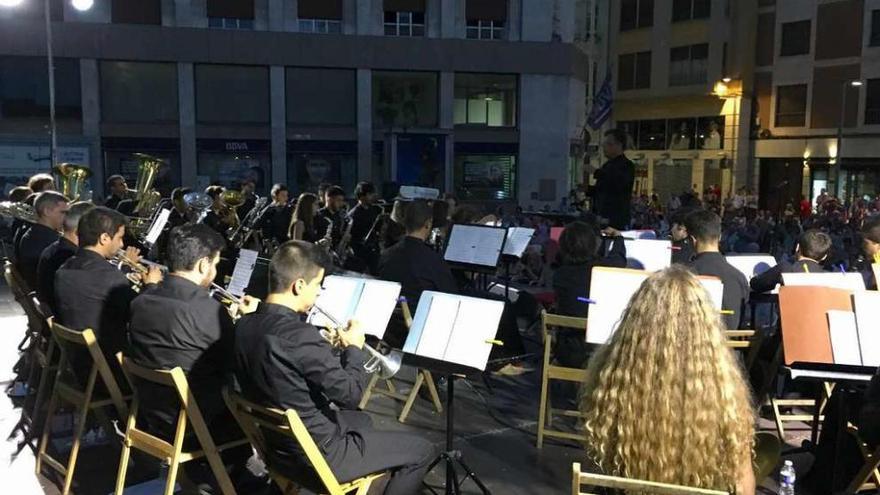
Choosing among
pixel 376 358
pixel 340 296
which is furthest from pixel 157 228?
pixel 376 358

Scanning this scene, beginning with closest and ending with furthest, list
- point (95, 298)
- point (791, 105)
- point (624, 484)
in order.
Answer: point (624, 484)
point (95, 298)
point (791, 105)

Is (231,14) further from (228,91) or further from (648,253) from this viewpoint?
(648,253)

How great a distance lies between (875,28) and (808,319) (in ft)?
100

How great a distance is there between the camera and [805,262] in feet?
18.4

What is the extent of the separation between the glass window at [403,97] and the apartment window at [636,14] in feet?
51.4

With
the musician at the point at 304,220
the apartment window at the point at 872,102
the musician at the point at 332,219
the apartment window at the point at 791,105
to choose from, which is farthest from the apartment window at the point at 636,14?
the musician at the point at 304,220

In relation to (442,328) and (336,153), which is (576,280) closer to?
(442,328)

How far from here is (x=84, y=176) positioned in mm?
10617

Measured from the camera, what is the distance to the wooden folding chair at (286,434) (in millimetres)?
2879

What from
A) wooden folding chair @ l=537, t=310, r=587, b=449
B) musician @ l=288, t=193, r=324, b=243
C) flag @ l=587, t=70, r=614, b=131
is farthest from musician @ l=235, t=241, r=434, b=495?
flag @ l=587, t=70, r=614, b=131

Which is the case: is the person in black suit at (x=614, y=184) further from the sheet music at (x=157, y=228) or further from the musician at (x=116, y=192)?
the musician at (x=116, y=192)

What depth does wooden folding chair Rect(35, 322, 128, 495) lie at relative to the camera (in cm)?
386

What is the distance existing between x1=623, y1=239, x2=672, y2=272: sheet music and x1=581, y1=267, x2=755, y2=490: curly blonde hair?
4.12 meters

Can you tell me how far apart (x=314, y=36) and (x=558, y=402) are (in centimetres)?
2061
